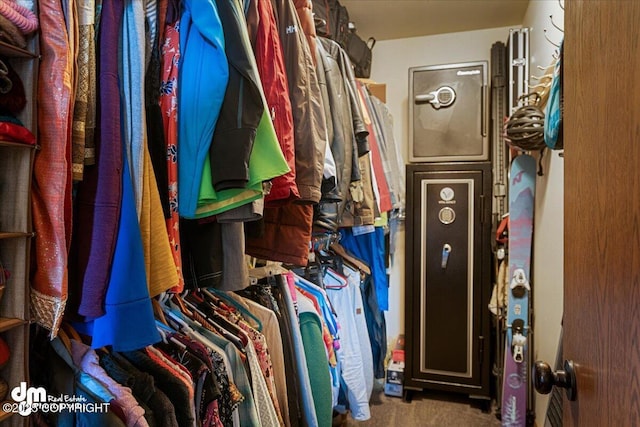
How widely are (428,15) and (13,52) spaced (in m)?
2.59

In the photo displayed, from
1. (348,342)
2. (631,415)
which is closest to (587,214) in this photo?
(631,415)

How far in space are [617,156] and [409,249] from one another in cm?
214

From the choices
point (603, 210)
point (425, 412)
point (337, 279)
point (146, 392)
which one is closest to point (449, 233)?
point (337, 279)

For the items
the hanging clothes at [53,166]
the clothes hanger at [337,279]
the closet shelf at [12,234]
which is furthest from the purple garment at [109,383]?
the clothes hanger at [337,279]

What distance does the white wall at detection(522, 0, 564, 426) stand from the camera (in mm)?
1750

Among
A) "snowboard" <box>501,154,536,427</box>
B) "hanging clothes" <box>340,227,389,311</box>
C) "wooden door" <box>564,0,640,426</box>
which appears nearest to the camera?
"wooden door" <box>564,0,640,426</box>

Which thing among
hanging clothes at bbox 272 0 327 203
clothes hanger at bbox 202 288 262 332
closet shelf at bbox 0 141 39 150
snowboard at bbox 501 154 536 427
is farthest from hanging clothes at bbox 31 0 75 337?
snowboard at bbox 501 154 536 427

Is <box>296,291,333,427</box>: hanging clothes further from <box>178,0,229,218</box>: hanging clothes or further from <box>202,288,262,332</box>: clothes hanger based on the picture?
<box>178,0,229,218</box>: hanging clothes

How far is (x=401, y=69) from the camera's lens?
10.3 feet

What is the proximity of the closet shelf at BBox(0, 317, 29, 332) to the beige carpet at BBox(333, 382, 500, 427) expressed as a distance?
183 centimetres

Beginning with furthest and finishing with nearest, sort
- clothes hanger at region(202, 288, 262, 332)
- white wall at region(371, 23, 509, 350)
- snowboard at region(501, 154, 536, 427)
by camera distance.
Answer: white wall at region(371, 23, 509, 350)
snowboard at region(501, 154, 536, 427)
clothes hanger at region(202, 288, 262, 332)

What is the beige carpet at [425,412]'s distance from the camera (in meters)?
2.40

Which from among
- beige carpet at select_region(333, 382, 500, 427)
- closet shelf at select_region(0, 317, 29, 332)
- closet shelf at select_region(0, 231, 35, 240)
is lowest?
beige carpet at select_region(333, 382, 500, 427)

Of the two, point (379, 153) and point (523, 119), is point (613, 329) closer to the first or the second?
point (523, 119)
